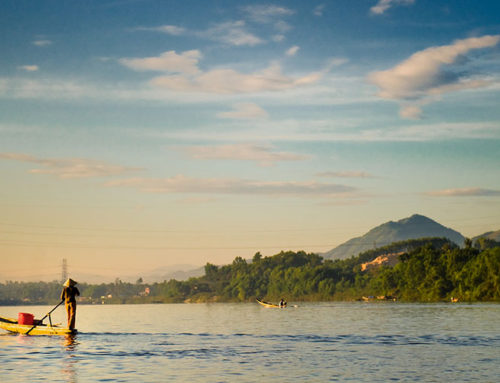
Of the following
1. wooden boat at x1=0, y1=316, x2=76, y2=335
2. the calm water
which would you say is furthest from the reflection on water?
wooden boat at x1=0, y1=316, x2=76, y2=335

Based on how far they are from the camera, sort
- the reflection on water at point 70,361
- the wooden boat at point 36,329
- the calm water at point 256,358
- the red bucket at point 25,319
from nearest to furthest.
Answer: the reflection on water at point 70,361 < the calm water at point 256,358 < the wooden boat at point 36,329 < the red bucket at point 25,319

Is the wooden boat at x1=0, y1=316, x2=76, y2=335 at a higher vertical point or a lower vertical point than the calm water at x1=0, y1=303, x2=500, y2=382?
higher

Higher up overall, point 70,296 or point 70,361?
point 70,296

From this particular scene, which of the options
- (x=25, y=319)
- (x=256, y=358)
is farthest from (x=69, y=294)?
(x=256, y=358)

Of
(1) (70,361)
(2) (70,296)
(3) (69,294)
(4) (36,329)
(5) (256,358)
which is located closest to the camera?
(1) (70,361)

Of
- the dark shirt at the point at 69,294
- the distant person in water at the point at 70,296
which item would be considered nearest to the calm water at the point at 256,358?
the distant person in water at the point at 70,296

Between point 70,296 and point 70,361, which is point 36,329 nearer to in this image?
point 70,296

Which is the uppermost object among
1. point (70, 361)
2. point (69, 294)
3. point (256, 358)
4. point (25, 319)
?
point (69, 294)

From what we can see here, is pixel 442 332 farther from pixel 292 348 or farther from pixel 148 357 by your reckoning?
pixel 148 357

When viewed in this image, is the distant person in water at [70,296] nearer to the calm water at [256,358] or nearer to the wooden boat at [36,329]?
the wooden boat at [36,329]

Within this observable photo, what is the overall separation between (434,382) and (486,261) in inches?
6087

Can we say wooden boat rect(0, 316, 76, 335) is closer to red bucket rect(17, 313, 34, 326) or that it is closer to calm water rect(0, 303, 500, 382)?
red bucket rect(17, 313, 34, 326)

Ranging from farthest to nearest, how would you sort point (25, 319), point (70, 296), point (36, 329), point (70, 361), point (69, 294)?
1. point (25, 319)
2. point (36, 329)
3. point (70, 296)
4. point (69, 294)
5. point (70, 361)

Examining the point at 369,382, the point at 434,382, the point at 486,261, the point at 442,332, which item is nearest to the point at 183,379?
the point at 369,382
